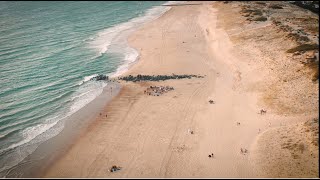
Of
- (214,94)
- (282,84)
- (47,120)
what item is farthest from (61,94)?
(282,84)

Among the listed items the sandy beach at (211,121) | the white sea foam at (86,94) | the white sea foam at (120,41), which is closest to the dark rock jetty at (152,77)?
the sandy beach at (211,121)

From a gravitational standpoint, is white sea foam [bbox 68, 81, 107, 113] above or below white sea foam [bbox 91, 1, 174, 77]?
below

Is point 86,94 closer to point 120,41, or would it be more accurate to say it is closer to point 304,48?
point 120,41

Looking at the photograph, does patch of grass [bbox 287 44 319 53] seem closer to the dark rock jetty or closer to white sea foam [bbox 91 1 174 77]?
the dark rock jetty

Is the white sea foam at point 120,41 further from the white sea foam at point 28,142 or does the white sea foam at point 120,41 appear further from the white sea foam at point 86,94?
the white sea foam at point 28,142


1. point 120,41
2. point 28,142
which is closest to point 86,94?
point 28,142

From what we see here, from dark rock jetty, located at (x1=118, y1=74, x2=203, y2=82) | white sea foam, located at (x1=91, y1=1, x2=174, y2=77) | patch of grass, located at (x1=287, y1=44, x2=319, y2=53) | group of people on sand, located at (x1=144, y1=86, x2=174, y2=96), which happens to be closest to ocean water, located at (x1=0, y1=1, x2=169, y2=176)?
white sea foam, located at (x1=91, y1=1, x2=174, y2=77)

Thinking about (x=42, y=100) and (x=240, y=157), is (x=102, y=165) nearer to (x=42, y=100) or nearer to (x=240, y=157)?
(x=240, y=157)
